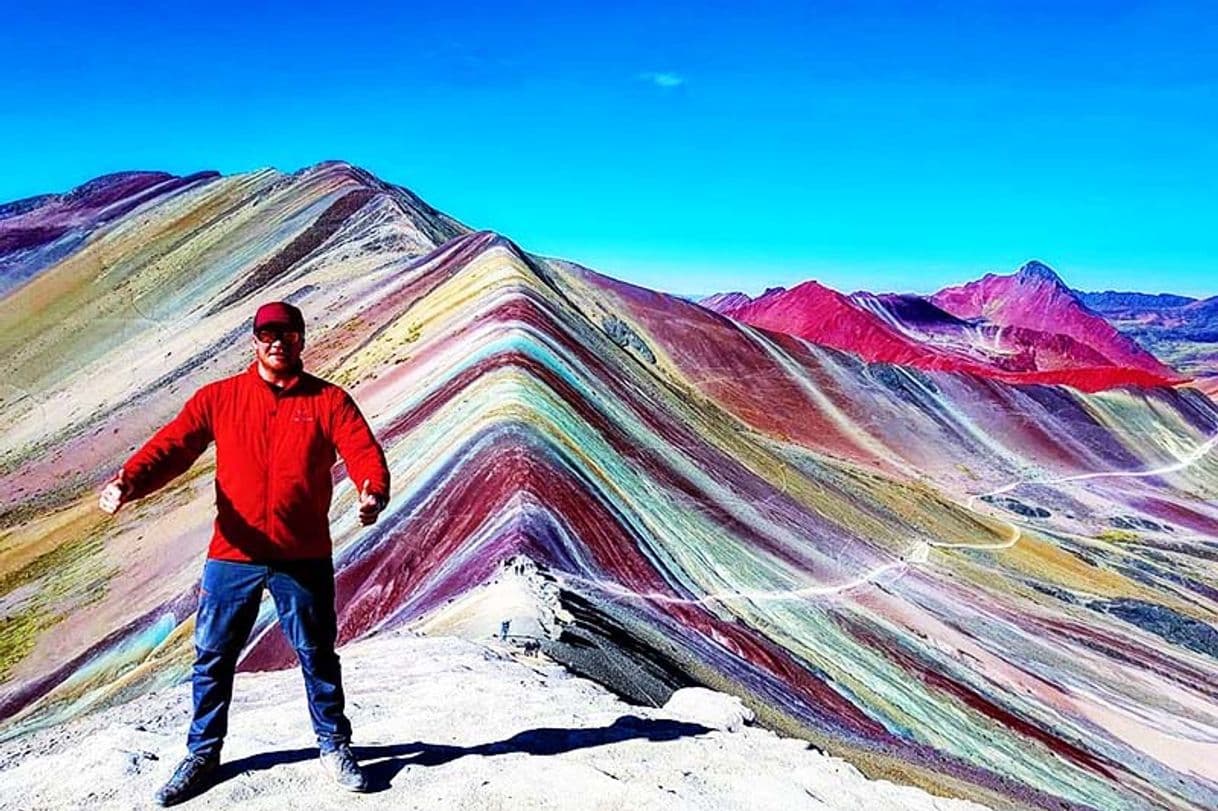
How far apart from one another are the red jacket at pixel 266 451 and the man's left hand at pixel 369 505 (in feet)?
0.39

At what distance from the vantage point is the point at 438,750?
199 inches

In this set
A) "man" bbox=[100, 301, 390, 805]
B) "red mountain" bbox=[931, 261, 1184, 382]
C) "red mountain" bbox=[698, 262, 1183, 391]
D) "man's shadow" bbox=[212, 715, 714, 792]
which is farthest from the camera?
"red mountain" bbox=[931, 261, 1184, 382]

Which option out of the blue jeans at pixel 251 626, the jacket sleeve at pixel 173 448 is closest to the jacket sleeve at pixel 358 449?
the blue jeans at pixel 251 626

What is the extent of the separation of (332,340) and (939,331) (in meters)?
78.0

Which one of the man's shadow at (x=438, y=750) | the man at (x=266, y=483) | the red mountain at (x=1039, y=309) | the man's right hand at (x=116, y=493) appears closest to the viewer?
the man's right hand at (x=116, y=493)

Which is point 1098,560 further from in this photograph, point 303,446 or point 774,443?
point 303,446

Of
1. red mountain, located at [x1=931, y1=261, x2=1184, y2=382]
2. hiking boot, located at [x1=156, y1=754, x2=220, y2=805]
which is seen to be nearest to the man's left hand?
hiking boot, located at [x1=156, y1=754, x2=220, y2=805]

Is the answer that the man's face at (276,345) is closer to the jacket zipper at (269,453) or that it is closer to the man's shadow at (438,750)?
the jacket zipper at (269,453)

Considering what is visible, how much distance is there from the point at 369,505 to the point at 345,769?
1302mm

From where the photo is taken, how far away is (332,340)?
90.1 feet

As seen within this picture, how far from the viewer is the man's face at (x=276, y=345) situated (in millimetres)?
4363

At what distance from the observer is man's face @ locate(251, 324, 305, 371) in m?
4.36

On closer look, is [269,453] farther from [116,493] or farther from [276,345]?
[116,493]

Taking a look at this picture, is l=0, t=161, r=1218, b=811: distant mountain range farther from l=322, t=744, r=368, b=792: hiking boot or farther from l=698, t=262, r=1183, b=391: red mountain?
l=698, t=262, r=1183, b=391: red mountain
